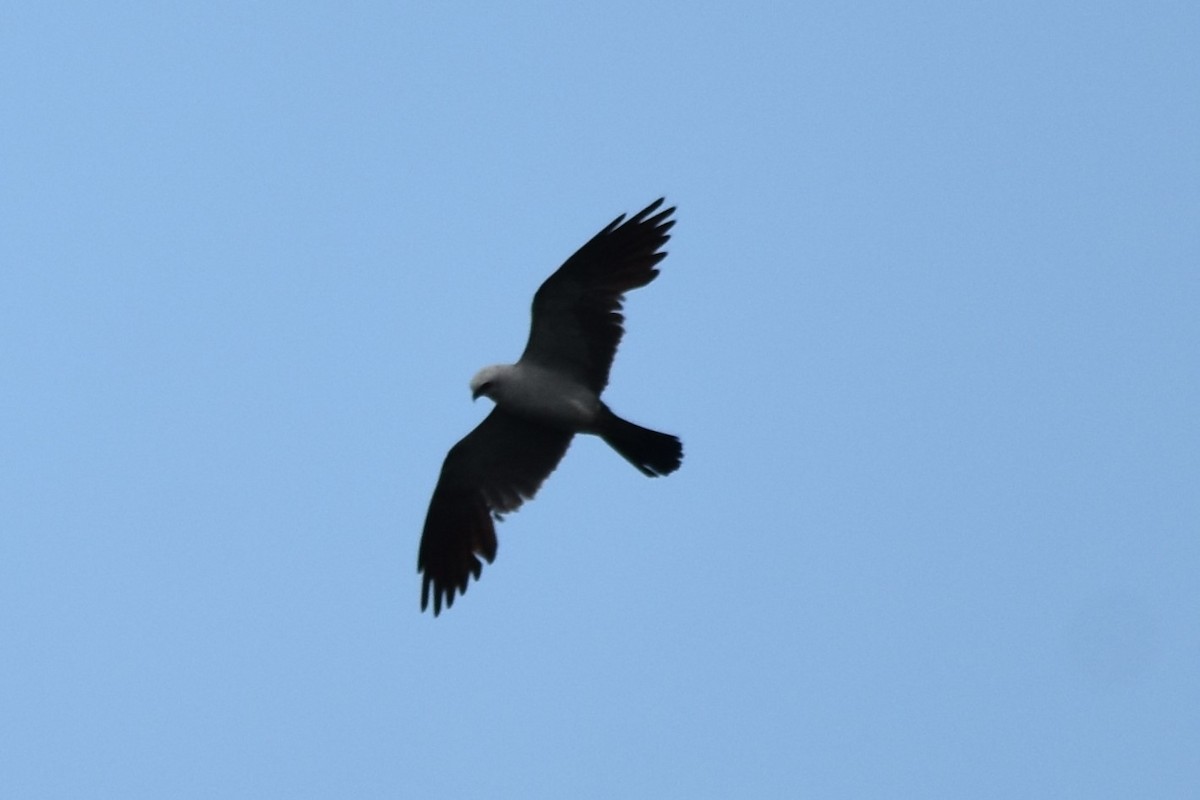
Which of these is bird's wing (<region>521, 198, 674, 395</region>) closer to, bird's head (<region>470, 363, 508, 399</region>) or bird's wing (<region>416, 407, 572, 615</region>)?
bird's head (<region>470, 363, 508, 399</region>)

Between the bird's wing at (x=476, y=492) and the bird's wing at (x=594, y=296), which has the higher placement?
the bird's wing at (x=594, y=296)

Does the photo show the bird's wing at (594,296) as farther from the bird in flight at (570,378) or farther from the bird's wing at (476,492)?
the bird's wing at (476,492)

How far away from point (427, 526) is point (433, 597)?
0.64m

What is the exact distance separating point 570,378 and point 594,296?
0.75 meters

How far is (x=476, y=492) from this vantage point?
14.3m

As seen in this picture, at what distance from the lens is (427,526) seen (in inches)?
568

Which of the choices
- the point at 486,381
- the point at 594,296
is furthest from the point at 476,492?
the point at 594,296

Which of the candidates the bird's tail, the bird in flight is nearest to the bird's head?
the bird in flight

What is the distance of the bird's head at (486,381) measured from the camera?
13.4 meters

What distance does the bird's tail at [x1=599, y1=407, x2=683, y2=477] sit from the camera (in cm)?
1334

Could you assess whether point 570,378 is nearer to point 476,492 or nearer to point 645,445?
point 645,445

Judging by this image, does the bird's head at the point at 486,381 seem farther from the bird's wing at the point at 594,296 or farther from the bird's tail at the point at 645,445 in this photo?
the bird's tail at the point at 645,445

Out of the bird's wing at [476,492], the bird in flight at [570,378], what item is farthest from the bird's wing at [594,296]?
the bird's wing at [476,492]

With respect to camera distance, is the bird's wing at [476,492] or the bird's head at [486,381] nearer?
the bird's head at [486,381]
